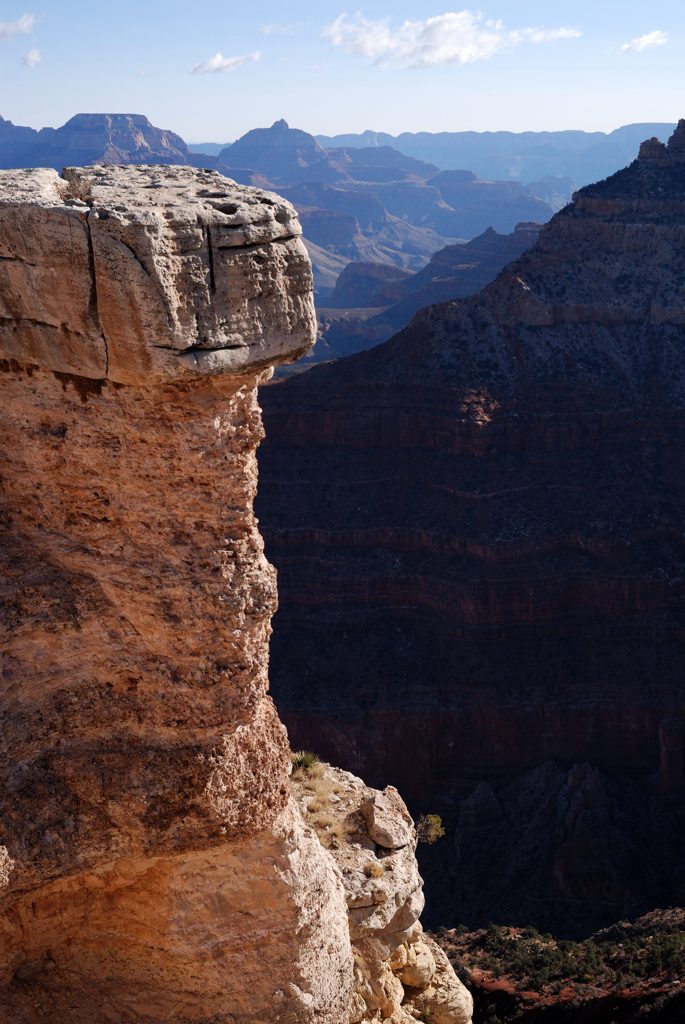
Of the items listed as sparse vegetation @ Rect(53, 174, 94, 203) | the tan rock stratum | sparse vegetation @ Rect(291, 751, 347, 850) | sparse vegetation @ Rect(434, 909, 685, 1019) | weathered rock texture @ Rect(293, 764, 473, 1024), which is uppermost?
sparse vegetation @ Rect(53, 174, 94, 203)

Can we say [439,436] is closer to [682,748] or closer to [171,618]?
[682,748]

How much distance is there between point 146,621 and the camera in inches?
328

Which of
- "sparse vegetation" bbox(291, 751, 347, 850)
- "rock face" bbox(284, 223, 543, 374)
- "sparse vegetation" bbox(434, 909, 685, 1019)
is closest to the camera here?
"sparse vegetation" bbox(291, 751, 347, 850)

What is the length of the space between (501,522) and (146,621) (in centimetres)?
3687

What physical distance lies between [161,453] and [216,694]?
8.19 feet

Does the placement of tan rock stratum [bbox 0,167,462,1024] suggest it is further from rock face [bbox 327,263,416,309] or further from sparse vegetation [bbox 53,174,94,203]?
rock face [bbox 327,263,416,309]

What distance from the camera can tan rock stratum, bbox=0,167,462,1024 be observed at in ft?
22.5

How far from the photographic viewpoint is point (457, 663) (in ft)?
136

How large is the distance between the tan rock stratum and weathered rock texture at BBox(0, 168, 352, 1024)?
0.07 ft

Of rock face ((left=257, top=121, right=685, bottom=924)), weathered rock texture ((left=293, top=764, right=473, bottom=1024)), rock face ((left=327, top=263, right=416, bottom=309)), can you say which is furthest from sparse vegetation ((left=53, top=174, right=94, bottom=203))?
rock face ((left=327, top=263, right=416, bottom=309))

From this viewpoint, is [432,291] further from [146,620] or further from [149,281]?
[149,281]

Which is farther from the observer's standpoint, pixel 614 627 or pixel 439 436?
pixel 439 436

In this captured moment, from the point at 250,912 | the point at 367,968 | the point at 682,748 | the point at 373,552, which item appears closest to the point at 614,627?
the point at 682,748

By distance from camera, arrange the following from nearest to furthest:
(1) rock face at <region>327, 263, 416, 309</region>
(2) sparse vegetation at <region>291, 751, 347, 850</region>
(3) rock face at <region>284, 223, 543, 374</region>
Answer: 1. (2) sparse vegetation at <region>291, 751, 347, 850</region>
2. (3) rock face at <region>284, 223, 543, 374</region>
3. (1) rock face at <region>327, 263, 416, 309</region>
